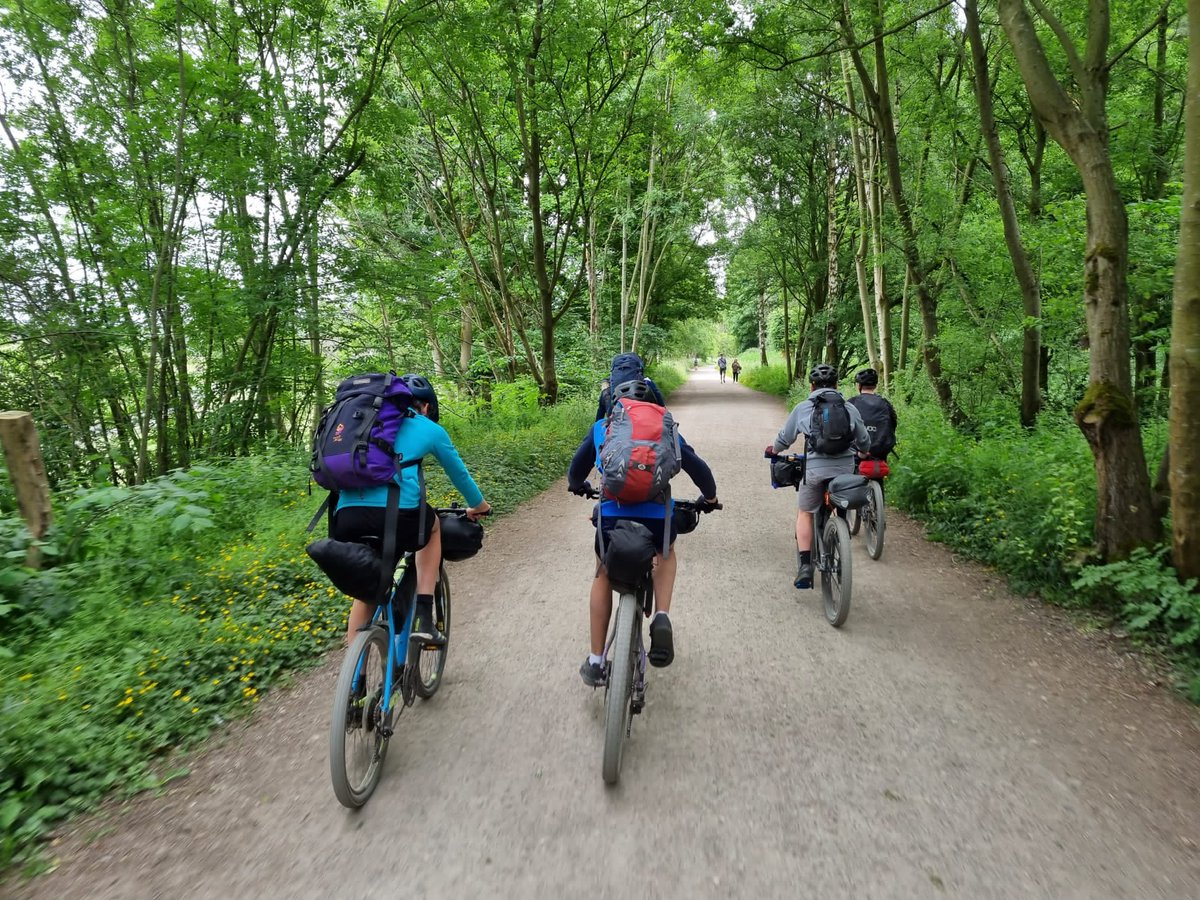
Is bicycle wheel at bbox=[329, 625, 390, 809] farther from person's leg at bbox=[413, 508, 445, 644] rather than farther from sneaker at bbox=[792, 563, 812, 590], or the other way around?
sneaker at bbox=[792, 563, 812, 590]

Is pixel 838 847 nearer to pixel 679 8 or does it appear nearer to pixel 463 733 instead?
pixel 463 733

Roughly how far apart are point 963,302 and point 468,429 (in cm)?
909

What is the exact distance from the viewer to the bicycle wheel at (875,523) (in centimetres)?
580

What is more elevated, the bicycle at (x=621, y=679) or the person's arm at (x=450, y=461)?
the person's arm at (x=450, y=461)

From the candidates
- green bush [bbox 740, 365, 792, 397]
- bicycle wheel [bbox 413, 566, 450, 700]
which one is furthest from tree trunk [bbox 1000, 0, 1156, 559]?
green bush [bbox 740, 365, 792, 397]

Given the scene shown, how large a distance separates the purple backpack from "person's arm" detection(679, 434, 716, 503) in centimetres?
147

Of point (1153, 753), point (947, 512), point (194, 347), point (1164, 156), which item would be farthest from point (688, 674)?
point (1164, 156)

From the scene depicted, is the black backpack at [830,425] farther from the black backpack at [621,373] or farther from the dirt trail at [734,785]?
the black backpack at [621,373]

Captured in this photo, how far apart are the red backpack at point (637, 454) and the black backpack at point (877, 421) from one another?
148 inches

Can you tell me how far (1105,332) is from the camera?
183 inches

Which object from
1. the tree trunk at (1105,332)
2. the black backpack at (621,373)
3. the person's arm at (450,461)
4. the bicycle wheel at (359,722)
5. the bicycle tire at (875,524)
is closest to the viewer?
the bicycle wheel at (359,722)

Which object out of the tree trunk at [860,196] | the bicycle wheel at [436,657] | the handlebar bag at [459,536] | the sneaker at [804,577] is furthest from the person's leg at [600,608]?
the tree trunk at [860,196]

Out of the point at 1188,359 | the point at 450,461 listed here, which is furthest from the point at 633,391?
the point at 1188,359

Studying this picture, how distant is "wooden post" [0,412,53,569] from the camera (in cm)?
424
